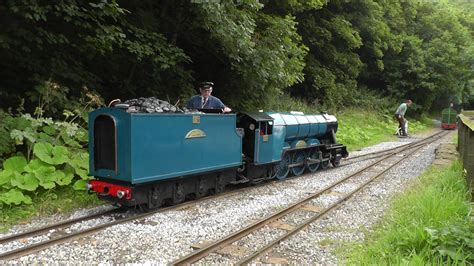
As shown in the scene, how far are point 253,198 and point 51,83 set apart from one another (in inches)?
195

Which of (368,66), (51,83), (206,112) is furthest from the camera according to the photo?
(368,66)

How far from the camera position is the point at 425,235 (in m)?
4.80

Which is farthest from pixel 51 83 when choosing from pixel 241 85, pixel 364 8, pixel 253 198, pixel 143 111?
pixel 364 8

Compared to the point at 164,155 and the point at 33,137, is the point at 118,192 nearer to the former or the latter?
the point at 164,155

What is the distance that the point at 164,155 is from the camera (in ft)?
22.6

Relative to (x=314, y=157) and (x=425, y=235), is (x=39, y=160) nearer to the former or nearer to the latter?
(x=425, y=235)

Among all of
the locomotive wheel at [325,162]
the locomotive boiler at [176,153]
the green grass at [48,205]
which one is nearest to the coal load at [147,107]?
the locomotive boiler at [176,153]

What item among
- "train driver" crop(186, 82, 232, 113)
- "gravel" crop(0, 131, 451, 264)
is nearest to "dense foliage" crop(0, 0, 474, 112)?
"train driver" crop(186, 82, 232, 113)

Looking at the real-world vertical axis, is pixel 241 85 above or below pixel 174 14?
below

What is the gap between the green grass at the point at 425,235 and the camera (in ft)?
14.6

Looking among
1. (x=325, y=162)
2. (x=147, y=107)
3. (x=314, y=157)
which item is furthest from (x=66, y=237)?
(x=325, y=162)

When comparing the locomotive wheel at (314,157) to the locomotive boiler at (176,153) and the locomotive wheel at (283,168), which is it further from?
the locomotive boiler at (176,153)

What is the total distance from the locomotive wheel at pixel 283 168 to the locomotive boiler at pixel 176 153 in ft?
0.20

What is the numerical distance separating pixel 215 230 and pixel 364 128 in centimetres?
2029
